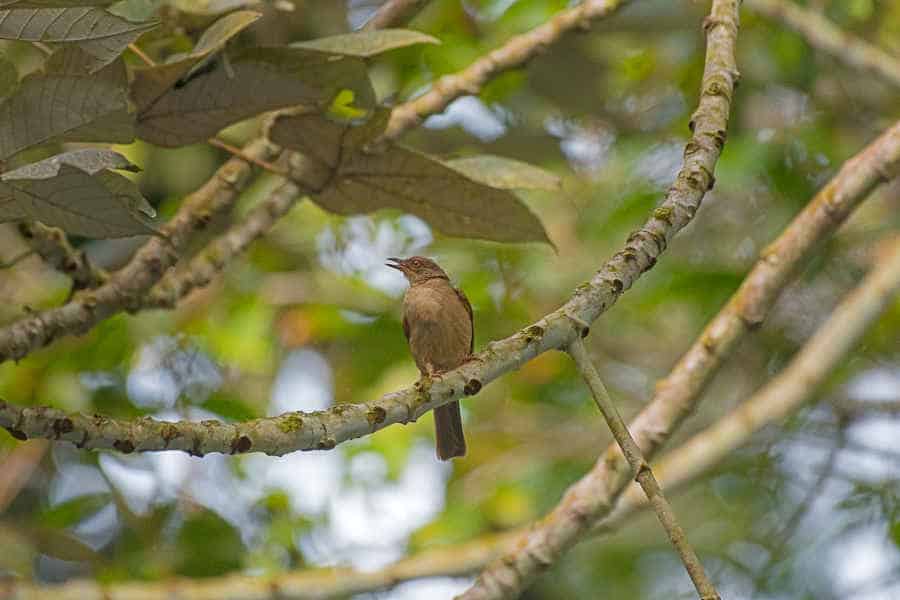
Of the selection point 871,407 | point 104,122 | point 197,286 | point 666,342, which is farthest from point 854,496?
point 104,122

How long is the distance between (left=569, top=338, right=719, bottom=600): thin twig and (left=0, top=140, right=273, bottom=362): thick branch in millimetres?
994

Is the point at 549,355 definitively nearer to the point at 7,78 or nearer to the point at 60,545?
the point at 60,545

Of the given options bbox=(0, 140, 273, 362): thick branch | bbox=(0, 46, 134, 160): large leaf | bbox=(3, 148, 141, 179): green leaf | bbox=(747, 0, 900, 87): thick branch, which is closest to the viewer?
bbox=(3, 148, 141, 179): green leaf

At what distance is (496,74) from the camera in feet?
11.2

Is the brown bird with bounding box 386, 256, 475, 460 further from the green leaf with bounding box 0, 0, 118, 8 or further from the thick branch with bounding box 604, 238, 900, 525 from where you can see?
the green leaf with bounding box 0, 0, 118, 8

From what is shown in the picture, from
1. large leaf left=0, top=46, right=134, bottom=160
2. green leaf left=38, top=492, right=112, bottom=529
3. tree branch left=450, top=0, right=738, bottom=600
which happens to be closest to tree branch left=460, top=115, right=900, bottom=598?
tree branch left=450, top=0, right=738, bottom=600

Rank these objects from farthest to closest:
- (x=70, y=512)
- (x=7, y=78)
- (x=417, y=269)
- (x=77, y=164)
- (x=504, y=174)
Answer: (x=70, y=512) < (x=417, y=269) < (x=504, y=174) < (x=7, y=78) < (x=77, y=164)

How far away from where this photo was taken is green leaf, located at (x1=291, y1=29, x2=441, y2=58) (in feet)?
8.39

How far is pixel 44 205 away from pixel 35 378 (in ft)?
10.4

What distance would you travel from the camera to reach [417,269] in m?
3.94

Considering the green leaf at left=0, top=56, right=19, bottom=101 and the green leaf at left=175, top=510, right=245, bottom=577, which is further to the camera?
the green leaf at left=175, top=510, right=245, bottom=577

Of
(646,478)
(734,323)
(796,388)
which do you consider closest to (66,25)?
(646,478)

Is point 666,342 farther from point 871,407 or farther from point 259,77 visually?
point 259,77

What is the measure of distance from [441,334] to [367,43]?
3.13 feet
